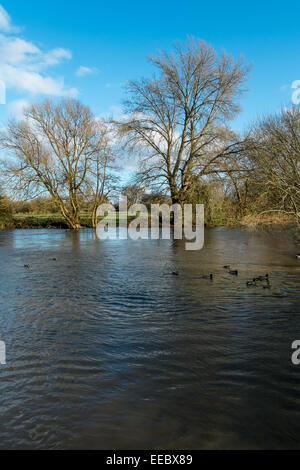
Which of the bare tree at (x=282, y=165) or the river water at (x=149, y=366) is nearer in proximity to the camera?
the river water at (x=149, y=366)

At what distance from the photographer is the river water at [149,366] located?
10.5ft

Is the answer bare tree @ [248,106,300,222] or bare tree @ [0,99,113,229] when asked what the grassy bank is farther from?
bare tree @ [248,106,300,222]

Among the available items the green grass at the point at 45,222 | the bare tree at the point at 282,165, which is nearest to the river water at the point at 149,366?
the bare tree at the point at 282,165

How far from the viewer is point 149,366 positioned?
449 centimetres

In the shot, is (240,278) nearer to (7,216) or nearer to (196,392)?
(196,392)

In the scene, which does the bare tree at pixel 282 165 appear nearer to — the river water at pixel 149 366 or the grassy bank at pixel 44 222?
the river water at pixel 149 366

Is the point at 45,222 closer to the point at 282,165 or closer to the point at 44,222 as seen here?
the point at 44,222

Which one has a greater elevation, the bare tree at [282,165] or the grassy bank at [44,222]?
the bare tree at [282,165]

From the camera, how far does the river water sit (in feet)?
10.5

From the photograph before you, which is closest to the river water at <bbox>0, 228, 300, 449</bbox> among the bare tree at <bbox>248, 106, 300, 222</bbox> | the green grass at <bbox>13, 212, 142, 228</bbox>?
the bare tree at <bbox>248, 106, 300, 222</bbox>

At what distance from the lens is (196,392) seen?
Result: 12.6ft
